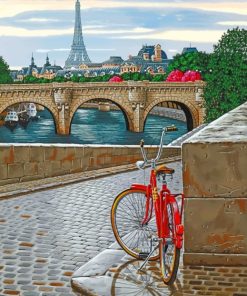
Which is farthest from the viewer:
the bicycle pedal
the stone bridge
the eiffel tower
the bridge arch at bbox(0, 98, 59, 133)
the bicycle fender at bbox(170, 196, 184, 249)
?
the eiffel tower

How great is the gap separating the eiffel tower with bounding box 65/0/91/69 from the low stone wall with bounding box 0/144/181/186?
162236 millimetres

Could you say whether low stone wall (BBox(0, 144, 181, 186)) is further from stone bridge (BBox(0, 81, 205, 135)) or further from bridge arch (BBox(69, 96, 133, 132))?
bridge arch (BBox(69, 96, 133, 132))

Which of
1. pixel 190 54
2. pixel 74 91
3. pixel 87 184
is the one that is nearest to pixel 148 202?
pixel 87 184

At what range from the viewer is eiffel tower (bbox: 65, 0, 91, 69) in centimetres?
17638

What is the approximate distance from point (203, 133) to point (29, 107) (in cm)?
6986

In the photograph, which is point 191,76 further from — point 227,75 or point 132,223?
point 132,223

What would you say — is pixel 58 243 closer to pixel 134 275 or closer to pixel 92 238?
Answer: pixel 92 238

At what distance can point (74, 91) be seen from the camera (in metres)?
58.2

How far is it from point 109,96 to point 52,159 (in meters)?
47.2

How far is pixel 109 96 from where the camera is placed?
57.8m

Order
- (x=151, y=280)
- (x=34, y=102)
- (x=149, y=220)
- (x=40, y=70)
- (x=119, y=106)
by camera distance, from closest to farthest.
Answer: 1. (x=151, y=280)
2. (x=149, y=220)
3. (x=34, y=102)
4. (x=119, y=106)
5. (x=40, y=70)

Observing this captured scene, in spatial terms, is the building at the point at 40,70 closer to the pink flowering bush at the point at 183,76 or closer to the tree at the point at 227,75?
the pink flowering bush at the point at 183,76

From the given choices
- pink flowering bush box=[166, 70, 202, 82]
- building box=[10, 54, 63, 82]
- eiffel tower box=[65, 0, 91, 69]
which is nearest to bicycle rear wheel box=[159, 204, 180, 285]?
pink flowering bush box=[166, 70, 202, 82]

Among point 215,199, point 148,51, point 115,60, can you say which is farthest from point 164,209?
point 115,60
